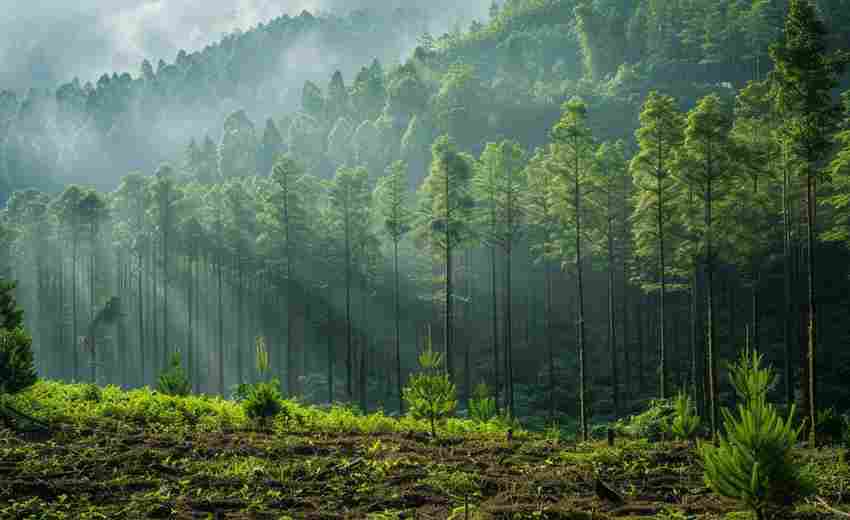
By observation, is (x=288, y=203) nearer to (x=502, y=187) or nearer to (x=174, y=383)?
(x=502, y=187)

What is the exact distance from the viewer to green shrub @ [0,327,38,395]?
16203 millimetres

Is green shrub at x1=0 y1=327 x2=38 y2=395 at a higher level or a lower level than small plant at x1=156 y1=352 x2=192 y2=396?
higher

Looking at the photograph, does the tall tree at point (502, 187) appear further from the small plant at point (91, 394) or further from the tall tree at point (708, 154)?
the small plant at point (91, 394)

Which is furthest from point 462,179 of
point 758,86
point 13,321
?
point 13,321

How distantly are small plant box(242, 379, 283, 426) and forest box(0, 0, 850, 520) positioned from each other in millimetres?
87

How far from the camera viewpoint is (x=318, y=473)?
13.1 m

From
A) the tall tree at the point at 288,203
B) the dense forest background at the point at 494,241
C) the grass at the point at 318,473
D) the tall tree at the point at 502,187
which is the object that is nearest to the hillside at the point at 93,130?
the dense forest background at the point at 494,241

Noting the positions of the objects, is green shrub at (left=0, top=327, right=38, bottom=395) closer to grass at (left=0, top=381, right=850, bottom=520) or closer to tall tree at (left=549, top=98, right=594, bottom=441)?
grass at (left=0, top=381, right=850, bottom=520)

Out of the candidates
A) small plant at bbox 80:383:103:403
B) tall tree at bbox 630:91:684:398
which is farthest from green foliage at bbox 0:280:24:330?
tall tree at bbox 630:91:684:398

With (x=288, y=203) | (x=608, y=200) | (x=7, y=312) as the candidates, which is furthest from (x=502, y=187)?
(x=7, y=312)

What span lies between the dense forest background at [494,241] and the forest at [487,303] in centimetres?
25

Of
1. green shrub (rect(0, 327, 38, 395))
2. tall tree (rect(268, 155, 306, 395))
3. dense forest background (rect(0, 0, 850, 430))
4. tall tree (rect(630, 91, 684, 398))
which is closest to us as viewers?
green shrub (rect(0, 327, 38, 395))

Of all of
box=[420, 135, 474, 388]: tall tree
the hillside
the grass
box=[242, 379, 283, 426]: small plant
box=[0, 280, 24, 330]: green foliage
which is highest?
the hillside

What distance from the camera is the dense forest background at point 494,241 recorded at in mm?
29438
